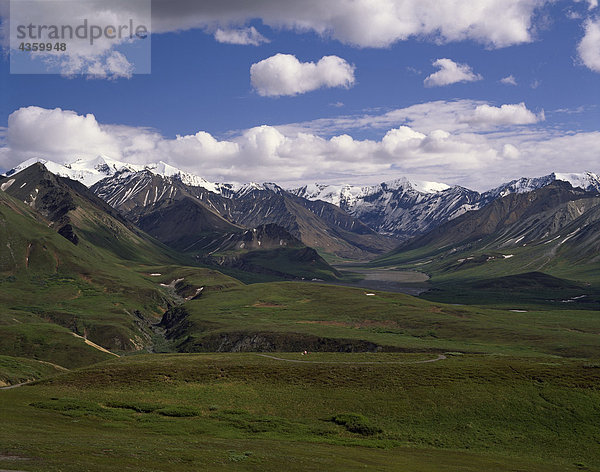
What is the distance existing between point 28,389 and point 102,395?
1336cm

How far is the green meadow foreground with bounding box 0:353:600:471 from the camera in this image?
159ft

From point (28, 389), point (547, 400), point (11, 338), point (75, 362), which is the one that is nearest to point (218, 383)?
point (28, 389)

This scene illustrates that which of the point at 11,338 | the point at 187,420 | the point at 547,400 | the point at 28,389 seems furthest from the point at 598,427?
the point at 11,338

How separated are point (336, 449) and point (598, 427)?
34774mm

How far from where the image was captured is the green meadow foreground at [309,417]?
4834 cm

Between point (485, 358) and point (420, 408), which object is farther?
point (485, 358)

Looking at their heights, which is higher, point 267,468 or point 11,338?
point 267,468

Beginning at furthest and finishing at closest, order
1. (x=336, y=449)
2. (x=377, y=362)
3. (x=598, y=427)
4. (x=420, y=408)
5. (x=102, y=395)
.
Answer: (x=377, y=362) → (x=102, y=395) → (x=420, y=408) → (x=598, y=427) → (x=336, y=449)

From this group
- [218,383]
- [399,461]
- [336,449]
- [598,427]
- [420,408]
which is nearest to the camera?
[399,461]

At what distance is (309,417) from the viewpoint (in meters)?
73.2

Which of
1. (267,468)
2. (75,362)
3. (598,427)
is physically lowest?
(75,362)

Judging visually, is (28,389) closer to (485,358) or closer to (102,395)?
(102,395)

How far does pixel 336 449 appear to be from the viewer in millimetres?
57812

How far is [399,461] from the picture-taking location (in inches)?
2130
